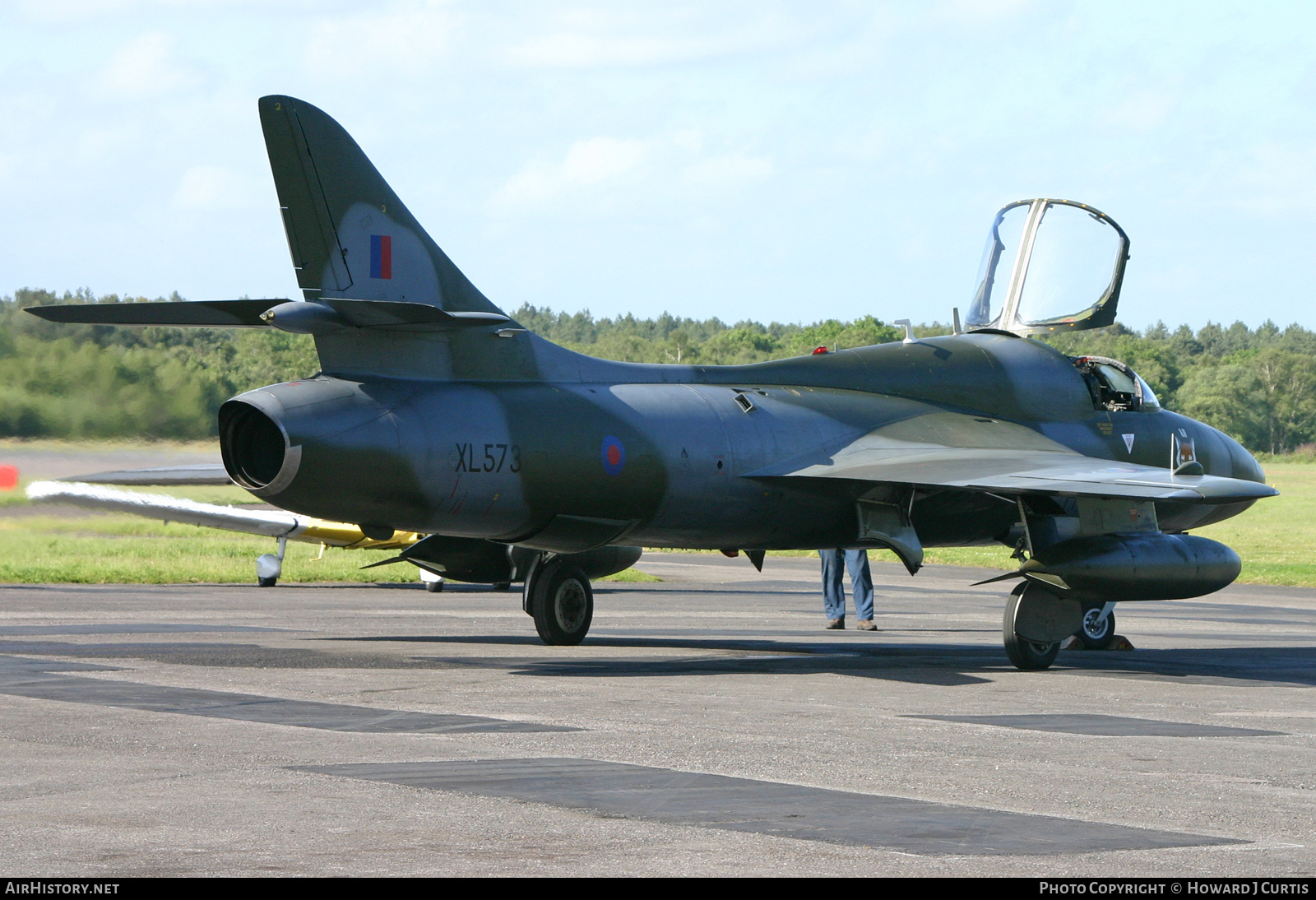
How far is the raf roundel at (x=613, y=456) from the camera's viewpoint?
16.1 meters

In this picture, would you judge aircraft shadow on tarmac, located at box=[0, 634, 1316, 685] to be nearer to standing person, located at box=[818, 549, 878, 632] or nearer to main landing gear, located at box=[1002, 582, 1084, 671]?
main landing gear, located at box=[1002, 582, 1084, 671]

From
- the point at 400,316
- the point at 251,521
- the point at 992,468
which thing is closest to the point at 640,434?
the point at 400,316

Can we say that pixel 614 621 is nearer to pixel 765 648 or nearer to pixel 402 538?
pixel 765 648

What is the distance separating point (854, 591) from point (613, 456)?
26.9 feet

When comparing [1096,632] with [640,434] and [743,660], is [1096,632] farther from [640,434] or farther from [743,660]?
[640,434]

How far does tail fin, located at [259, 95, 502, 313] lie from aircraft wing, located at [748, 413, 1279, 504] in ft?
14.4

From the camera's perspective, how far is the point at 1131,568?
16156 millimetres

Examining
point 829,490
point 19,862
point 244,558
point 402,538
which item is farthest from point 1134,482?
point 244,558

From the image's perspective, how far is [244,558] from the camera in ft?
129

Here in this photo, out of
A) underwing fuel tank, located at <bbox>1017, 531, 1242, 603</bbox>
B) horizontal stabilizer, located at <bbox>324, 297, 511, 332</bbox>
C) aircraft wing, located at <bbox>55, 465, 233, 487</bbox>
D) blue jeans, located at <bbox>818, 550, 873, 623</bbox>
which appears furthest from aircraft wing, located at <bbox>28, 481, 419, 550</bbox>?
underwing fuel tank, located at <bbox>1017, 531, 1242, 603</bbox>

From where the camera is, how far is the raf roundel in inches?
633

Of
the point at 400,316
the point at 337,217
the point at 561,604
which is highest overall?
the point at 337,217

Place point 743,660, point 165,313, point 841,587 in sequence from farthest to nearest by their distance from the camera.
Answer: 1. point 841,587
2. point 743,660
3. point 165,313

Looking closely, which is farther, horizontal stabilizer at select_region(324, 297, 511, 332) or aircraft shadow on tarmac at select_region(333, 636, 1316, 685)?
aircraft shadow on tarmac at select_region(333, 636, 1316, 685)
